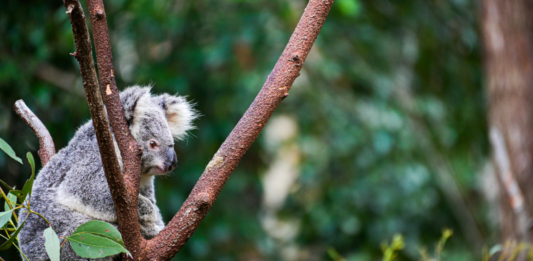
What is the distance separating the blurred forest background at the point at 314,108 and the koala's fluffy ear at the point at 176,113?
1451 mm

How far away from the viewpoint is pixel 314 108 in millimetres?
4594

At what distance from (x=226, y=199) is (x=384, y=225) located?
57.8 inches

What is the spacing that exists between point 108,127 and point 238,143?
14.5 inches

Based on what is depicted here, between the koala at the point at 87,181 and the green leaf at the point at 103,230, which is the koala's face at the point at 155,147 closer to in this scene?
the koala at the point at 87,181

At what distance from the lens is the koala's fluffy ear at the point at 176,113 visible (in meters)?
1.80

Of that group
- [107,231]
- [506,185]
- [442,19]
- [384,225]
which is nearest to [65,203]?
[107,231]

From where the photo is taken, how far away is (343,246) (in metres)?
4.72

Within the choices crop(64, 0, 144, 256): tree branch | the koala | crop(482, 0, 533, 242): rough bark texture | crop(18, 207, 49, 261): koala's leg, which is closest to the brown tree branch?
the koala

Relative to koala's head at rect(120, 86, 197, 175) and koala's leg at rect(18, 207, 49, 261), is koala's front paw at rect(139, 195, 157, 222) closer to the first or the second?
koala's head at rect(120, 86, 197, 175)

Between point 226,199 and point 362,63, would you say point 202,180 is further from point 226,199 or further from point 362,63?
point 362,63

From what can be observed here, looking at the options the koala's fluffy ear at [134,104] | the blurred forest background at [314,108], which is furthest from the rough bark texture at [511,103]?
the koala's fluffy ear at [134,104]

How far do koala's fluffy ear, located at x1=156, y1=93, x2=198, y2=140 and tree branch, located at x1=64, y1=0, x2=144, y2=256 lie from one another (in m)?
0.51

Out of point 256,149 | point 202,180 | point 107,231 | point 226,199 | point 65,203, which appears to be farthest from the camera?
point 256,149

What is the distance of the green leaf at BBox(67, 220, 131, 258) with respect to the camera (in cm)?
113
